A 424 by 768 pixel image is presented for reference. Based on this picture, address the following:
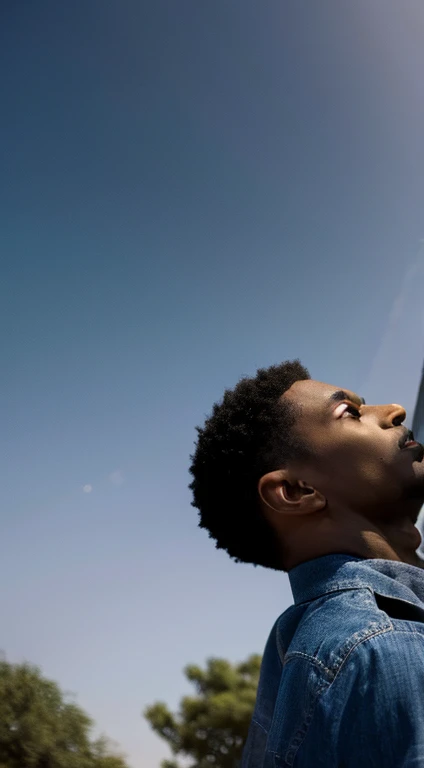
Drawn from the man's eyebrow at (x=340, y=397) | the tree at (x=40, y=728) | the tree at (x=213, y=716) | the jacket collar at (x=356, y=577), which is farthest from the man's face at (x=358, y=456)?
the tree at (x=213, y=716)

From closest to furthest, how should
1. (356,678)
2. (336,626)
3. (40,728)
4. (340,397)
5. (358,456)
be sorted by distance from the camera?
(356,678) → (336,626) → (358,456) → (340,397) → (40,728)

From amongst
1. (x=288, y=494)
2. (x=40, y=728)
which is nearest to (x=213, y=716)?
(x=40, y=728)

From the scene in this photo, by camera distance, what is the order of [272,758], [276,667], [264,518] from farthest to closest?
[264,518], [276,667], [272,758]

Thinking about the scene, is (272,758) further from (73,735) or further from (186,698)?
(186,698)

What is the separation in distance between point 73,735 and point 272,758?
15.3 metres

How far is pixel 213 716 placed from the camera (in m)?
17.6

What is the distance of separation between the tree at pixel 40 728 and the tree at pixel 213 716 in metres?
4.17

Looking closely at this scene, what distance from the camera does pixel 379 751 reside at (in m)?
1.17

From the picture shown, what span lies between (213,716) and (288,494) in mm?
18339

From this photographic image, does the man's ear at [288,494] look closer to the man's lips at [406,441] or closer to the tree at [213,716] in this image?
the man's lips at [406,441]

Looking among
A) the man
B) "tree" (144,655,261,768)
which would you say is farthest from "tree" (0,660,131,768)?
the man

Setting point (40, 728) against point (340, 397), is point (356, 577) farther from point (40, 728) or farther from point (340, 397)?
→ point (40, 728)

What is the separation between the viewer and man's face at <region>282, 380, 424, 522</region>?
1.92 metres

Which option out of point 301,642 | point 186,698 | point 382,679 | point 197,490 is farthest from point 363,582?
point 186,698
